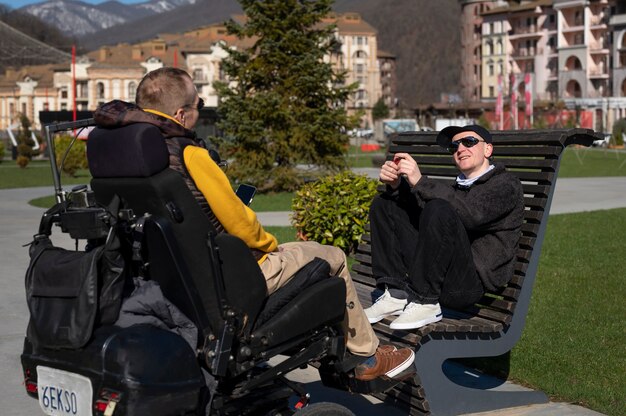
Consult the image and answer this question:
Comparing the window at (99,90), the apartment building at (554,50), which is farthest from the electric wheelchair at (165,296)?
the window at (99,90)

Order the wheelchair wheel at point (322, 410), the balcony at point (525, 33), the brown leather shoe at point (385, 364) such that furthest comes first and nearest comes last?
the balcony at point (525, 33) < the brown leather shoe at point (385, 364) < the wheelchair wheel at point (322, 410)

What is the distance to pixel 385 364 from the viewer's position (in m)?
5.29

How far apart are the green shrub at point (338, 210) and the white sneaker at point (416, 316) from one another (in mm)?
5514

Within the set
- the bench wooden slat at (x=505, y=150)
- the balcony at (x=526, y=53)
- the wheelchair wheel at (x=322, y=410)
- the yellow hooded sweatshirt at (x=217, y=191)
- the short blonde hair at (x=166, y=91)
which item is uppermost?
the balcony at (x=526, y=53)

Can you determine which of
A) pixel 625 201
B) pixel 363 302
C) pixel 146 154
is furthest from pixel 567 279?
pixel 625 201

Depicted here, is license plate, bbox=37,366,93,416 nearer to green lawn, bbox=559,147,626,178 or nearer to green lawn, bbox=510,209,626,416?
green lawn, bbox=510,209,626,416

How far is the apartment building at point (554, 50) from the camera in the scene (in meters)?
122

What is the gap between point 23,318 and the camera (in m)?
8.91

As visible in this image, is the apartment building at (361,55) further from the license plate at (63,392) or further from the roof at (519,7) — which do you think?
the license plate at (63,392)

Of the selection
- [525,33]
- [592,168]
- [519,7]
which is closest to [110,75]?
[525,33]

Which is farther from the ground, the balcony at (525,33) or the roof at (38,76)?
the balcony at (525,33)

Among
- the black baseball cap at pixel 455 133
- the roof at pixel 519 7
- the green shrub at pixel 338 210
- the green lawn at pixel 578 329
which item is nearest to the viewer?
the black baseball cap at pixel 455 133

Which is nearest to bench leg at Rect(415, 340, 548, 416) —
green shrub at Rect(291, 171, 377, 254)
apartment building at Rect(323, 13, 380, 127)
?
green shrub at Rect(291, 171, 377, 254)

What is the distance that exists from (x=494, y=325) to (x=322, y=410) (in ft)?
4.62
